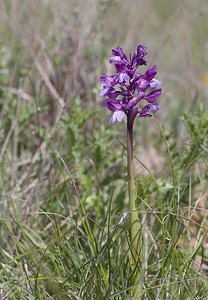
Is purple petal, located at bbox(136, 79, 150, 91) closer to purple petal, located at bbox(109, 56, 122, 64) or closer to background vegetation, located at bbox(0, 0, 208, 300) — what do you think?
purple petal, located at bbox(109, 56, 122, 64)

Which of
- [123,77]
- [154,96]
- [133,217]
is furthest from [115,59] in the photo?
[133,217]

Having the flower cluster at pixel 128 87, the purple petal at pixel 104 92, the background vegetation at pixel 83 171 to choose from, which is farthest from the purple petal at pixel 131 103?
the background vegetation at pixel 83 171

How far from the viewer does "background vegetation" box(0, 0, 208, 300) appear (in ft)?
7.99

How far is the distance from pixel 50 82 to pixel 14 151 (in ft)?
3.19

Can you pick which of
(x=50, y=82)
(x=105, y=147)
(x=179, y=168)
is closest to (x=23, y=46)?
(x=50, y=82)

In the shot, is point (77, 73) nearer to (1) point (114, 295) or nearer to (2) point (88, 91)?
(2) point (88, 91)

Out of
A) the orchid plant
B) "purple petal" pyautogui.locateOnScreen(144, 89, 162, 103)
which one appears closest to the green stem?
the orchid plant

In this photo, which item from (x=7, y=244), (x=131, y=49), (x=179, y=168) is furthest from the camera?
(x=131, y=49)

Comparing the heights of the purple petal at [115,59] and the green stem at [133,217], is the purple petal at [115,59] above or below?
above

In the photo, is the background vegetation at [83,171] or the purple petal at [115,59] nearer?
the purple petal at [115,59]

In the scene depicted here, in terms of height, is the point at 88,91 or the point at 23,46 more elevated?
the point at 23,46

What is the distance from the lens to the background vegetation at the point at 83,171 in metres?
2.44

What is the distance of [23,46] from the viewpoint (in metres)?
4.71

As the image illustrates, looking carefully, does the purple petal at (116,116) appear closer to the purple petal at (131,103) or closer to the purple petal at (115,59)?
the purple petal at (131,103)
